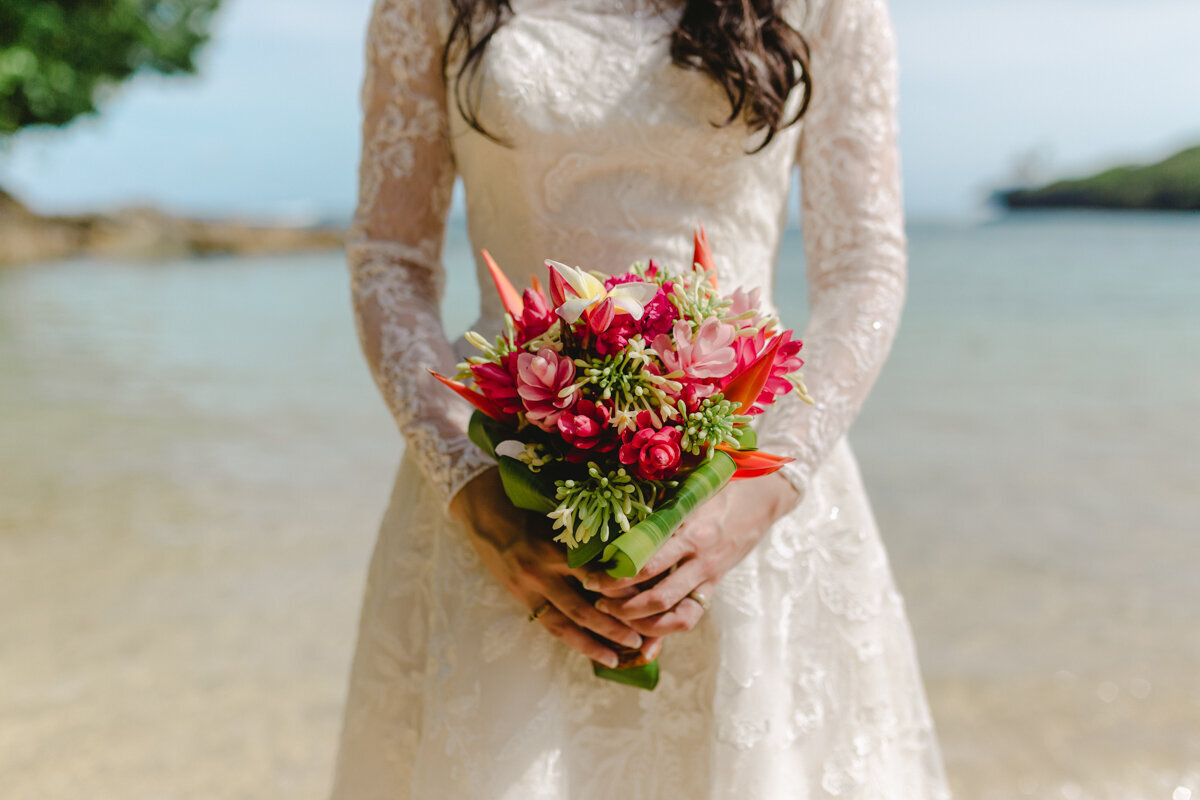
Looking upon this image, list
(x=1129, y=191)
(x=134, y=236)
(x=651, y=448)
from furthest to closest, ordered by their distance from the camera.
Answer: (x=1129, y=191) < (x=134, y=236) < (x=651, y=448)

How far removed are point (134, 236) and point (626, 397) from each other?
776 inches

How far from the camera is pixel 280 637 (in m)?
3.37

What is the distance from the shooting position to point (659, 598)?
3.65 ft

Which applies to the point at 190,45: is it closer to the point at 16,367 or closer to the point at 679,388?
the point at 16,367

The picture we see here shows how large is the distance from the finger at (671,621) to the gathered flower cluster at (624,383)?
17 centimetres

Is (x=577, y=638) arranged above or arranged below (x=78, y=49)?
below

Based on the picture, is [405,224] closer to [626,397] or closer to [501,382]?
[501,382]

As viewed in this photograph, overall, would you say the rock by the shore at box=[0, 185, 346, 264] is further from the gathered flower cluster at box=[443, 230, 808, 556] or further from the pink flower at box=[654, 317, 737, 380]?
the pink flower at box=[654, 317, 737, 380]

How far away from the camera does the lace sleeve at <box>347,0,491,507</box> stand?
1331 millimetres

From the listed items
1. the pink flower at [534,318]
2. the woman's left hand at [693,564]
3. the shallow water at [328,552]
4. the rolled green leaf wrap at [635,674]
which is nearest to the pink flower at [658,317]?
the pink flower at [534,318]

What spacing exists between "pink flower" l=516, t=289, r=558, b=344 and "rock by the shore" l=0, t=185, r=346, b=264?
17291 mm

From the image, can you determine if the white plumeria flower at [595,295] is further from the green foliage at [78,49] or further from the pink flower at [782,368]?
the green foliage at [78,49]

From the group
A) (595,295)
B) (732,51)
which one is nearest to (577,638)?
(595,295)

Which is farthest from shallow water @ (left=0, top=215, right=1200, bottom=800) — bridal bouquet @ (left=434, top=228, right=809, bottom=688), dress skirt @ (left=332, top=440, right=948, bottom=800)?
bridal bouquet @ (left=434, top=228, right=809, bottom=688)
